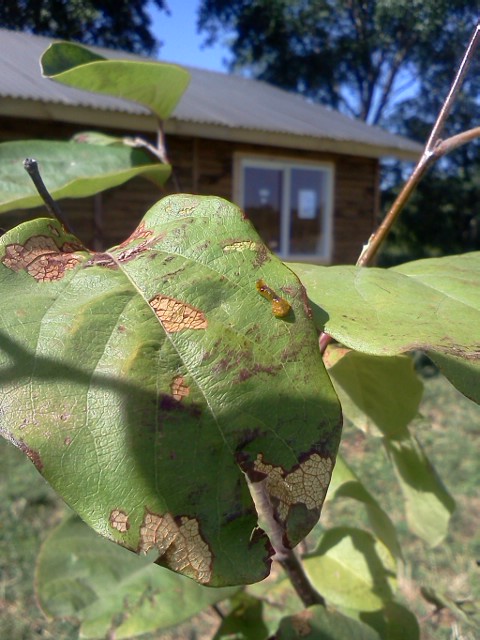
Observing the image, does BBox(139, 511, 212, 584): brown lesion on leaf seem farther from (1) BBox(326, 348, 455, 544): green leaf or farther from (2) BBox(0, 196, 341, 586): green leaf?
(1) BBox(326, 348, 455, 544): green leaf

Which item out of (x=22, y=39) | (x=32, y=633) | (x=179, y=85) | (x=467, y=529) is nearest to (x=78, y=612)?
(x=179, y=85)

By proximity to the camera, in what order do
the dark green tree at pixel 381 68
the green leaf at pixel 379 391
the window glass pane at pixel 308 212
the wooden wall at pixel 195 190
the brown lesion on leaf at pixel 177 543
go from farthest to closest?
the dark green tree at pixel 381 68, the window glass pane at pixel 308 212, the wooden wall at pixel 195 190, the green leaf at pixel 379 391, the brown lesion on leaf at pixel 177 543

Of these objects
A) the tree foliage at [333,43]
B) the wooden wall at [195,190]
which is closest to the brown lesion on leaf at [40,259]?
the wooden wall at [195,190]

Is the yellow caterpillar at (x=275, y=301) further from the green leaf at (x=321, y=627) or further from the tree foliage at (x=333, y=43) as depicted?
the tree foliage at (x=333, y=43)

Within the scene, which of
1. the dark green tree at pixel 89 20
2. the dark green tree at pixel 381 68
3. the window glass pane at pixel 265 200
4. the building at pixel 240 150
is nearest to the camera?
the building at pixel 240 150

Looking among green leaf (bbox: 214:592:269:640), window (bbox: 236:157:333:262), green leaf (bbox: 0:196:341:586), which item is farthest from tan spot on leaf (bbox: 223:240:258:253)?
window (bbox: 236:157:333:262)

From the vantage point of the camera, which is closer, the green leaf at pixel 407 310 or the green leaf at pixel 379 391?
the green leaf at pixel 407 310
